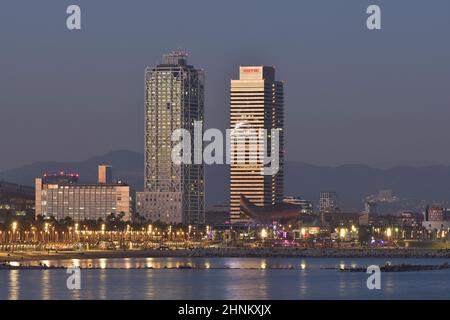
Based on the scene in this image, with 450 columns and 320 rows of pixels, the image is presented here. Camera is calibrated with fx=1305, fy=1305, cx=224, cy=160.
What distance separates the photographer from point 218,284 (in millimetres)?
145375

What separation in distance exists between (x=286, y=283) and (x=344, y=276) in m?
19.3

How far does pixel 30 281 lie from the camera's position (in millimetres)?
143875

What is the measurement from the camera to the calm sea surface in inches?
5034

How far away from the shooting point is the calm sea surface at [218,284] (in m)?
128
